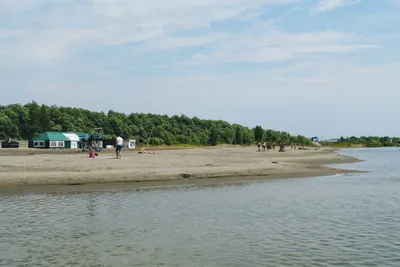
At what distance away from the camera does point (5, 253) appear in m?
11.0

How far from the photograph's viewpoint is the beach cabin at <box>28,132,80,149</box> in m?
92.3

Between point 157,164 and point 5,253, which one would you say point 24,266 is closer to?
point 5,253

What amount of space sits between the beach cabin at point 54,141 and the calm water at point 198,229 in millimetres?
74183

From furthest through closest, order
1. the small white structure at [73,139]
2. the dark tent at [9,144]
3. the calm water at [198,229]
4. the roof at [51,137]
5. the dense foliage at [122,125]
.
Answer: the dense foliage at [122,125] → the small white structure at [73,139] → the roof at [51,137] → the dark tent at [9,144] → the calm water at [198,229]

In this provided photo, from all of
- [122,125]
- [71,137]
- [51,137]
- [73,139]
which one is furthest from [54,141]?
[122,125]

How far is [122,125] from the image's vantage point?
141 meters

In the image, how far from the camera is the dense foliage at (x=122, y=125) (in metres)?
128

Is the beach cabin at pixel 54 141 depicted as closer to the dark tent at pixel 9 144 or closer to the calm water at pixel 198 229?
the dark tent at pixel 9 144

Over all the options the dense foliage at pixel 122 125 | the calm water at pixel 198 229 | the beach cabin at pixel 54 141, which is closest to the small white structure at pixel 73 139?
the beach cabin at pixel 54 141

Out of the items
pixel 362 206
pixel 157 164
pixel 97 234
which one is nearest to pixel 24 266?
pixel 97 234

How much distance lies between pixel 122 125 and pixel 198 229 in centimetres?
12922

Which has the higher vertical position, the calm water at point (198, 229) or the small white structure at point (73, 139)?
the small white structure at point (73, 139)

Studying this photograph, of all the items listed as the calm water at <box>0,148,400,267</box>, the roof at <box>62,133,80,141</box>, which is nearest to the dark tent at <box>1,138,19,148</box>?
the roof at <box>62,133,80,141</box>

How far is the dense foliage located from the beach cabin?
3073cm
